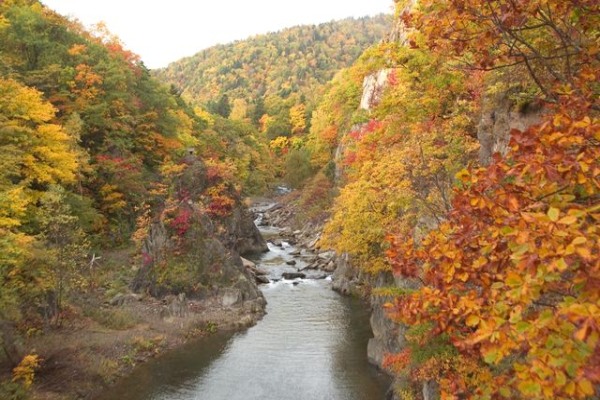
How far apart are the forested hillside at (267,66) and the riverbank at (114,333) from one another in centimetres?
8611

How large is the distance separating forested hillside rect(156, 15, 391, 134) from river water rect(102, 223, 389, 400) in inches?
3457

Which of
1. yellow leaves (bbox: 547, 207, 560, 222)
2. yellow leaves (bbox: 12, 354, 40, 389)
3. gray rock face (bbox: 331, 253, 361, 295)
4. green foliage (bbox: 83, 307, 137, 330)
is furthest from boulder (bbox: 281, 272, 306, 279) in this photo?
yellow leaves (bbox: 547, 207, 560, 222)

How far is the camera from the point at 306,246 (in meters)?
45.4

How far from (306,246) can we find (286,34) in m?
159

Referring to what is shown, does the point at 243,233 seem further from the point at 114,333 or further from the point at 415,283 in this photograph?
the point at 415,283

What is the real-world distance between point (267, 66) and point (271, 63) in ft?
8.73

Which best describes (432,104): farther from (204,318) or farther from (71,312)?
(71,312)

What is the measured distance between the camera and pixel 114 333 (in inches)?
867

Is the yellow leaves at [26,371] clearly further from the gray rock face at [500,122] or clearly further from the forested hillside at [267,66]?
the forested hillside at [267,66]

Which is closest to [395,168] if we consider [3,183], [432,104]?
[432,104]

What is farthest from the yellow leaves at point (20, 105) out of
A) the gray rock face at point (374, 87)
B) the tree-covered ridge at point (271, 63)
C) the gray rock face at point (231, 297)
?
the tree-covered ridge at point (271, 63)

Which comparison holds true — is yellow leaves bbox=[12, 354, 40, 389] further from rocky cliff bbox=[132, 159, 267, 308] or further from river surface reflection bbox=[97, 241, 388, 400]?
rocky cliff bbox=[132, 159, 267, 308]

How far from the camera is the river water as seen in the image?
59.2ft

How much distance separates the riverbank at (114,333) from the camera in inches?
697
